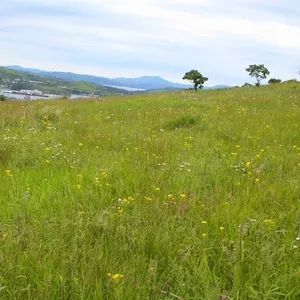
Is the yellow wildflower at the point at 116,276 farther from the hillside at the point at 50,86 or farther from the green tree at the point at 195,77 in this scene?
the hillside at the point at 50,86

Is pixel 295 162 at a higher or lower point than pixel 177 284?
higher

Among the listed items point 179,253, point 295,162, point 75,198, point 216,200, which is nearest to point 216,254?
point 179,253

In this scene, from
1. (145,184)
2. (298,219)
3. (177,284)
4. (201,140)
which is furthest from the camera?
(201,140)

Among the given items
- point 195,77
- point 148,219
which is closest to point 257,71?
point 195,77

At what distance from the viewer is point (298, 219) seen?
136 inches

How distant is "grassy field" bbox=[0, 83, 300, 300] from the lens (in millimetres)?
2420

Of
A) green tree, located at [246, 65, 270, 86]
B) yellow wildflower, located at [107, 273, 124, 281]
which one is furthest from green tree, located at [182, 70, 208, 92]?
yellow wildflower, located at [107, 273, 124, 281]

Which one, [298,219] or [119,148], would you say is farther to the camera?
[119,148]

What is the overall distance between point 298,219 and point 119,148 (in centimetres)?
361

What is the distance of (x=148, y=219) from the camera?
3.24 meters

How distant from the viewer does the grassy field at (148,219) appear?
242 centimetres

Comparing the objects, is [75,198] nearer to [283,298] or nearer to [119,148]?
[283,298]

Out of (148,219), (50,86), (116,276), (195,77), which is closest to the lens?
(116,276)

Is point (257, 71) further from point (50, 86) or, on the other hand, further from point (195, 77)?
point (50, 86)
